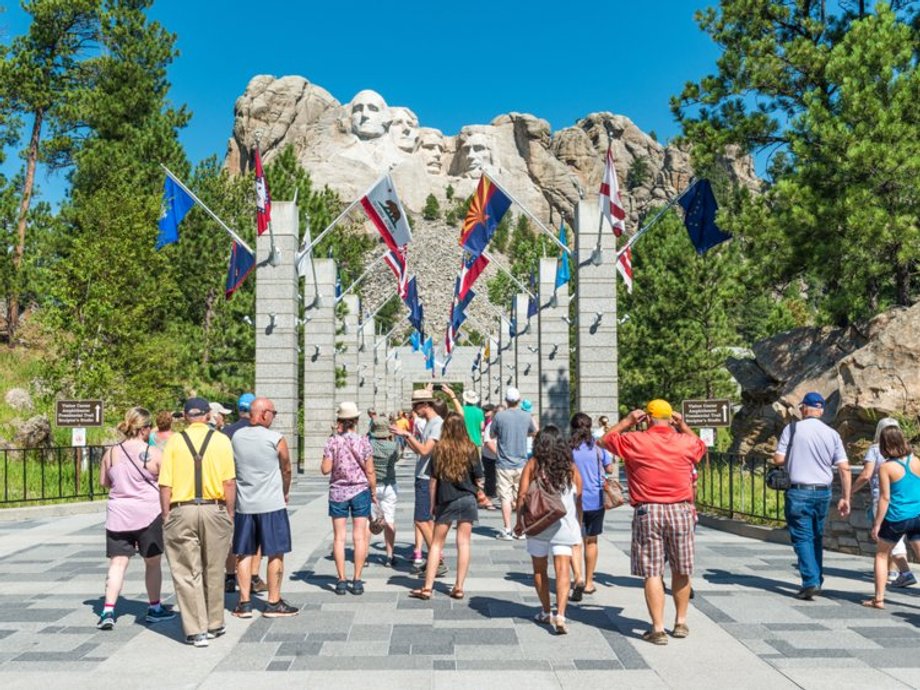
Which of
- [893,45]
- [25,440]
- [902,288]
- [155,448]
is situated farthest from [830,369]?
[25,440]

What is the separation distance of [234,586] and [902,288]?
16.9 m

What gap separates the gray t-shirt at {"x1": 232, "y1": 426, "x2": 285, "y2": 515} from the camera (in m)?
7.77

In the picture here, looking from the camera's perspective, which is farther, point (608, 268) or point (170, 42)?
point (170, 42)

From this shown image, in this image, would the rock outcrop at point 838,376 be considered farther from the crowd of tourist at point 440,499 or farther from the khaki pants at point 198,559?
the khaki pants at point 198,559

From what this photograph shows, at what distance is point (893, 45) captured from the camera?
62.7 feet

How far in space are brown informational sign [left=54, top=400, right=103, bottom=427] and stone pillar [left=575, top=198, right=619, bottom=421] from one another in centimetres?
1037

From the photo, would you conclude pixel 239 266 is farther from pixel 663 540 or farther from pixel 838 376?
pixel 663 540

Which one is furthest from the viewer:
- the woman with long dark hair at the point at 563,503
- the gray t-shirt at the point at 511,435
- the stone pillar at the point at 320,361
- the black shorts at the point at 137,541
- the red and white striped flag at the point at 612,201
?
the stone pillar at the point at 320,361

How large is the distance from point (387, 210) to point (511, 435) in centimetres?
1066

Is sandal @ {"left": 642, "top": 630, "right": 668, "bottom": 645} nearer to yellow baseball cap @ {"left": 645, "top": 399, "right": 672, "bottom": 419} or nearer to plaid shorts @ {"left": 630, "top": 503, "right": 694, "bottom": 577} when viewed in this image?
plaid shorts @ {"left": 630, "top": 503, "right": 694, "bottom": 577}

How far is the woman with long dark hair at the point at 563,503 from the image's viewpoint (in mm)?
7395

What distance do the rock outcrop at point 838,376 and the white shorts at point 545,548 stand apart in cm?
1095

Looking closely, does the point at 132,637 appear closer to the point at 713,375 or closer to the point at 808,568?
the point at 808,568

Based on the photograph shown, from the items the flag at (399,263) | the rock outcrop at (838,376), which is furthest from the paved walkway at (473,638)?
the flag at (399,263)
